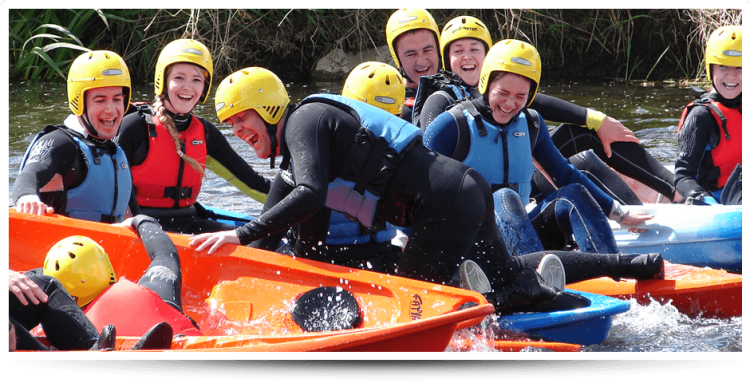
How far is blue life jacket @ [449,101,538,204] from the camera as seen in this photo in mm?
3629

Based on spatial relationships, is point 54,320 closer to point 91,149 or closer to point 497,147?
point 91,149

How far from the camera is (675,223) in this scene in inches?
161

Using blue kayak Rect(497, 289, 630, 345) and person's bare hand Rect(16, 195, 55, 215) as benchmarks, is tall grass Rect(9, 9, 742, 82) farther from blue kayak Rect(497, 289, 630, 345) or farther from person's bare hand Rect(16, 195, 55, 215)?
blue kayak Rect(497, 289, 630, 345)

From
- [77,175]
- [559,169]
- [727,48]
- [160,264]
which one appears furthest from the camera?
[727,48]

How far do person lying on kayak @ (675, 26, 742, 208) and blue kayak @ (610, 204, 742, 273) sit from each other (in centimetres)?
32

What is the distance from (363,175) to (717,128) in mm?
2655

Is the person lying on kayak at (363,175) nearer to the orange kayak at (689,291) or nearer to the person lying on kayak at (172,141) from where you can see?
the orange kayak at (689,291)

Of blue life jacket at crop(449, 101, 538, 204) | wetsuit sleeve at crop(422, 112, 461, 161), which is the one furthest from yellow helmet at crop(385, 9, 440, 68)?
wetsuit sleeve at crop(422, 112, 461, 161)

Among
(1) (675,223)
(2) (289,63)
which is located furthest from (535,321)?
(2) (289,63)

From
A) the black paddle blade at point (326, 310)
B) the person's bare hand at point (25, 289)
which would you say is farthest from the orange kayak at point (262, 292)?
the person's bare hand at point (25, 289)

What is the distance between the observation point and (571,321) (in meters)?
3.07

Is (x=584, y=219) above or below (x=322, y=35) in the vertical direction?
below

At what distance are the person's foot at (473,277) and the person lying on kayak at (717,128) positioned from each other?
1993 mm

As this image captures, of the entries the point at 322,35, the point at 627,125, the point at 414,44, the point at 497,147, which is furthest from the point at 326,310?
the point at 322,35
